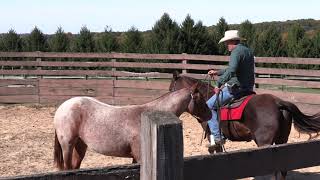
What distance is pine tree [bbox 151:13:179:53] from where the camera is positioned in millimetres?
25656

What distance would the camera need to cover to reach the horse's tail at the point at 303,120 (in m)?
5.71

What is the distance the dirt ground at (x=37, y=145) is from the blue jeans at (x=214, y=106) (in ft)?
4.21

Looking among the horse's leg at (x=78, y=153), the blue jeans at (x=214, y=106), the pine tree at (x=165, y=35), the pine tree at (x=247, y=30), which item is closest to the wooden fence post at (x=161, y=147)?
the horse's leg at (x=78, y=153)

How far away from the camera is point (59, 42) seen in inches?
1097

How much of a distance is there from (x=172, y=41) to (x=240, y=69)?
64.2 feet

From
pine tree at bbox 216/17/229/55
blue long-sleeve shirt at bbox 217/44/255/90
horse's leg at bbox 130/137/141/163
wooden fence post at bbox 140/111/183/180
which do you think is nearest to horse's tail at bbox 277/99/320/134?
blue long-sleeve shirt at bbox 217/44/255/90

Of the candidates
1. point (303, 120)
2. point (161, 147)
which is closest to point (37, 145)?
point (303, 120)

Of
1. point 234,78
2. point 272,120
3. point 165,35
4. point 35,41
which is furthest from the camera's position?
point 35,41

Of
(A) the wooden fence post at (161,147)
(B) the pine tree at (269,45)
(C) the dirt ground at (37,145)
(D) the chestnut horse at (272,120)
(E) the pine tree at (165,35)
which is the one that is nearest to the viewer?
(A) the wooden fence post at (161,147)

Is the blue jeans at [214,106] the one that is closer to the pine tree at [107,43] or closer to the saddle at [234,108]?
the saddle at [234,108]

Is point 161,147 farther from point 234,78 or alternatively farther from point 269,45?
point 269,45

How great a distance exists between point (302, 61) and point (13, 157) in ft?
23.3

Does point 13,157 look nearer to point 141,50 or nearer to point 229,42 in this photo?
point 229,42

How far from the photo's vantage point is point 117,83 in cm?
1412
